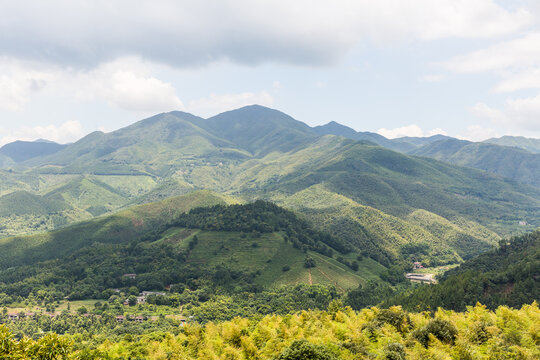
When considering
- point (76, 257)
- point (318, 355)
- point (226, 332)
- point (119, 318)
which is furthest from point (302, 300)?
point (76, 257)

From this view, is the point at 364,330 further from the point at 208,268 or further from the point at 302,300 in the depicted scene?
the point at 208,268

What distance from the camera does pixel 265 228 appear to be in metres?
188

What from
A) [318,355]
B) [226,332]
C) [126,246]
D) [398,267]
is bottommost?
[398,267]

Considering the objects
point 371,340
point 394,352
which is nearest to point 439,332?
point 371,340

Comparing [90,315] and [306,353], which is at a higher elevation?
[306,353]

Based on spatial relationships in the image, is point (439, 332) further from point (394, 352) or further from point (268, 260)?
point (268, 260)

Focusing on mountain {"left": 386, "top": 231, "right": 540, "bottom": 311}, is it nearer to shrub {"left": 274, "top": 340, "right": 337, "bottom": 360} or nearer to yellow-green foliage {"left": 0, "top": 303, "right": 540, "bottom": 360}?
yellow-green foliage {"left": 0, "top": 303, "right": 540, "bottom": 360}

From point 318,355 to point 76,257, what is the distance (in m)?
185

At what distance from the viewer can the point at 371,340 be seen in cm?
4697

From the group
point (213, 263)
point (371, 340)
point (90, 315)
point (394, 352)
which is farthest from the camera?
point (213, 263)

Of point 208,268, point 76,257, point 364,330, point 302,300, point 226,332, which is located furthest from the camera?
point 76,257

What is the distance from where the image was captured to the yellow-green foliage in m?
36.5

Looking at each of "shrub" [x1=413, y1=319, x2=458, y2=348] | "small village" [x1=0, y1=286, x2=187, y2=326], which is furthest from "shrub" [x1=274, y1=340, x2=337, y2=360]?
"small village" [x1=0, y1=286, x2=187, y2=326]

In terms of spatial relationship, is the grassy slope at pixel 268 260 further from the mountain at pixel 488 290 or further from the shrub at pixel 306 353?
the shrub at pixel 306 353
